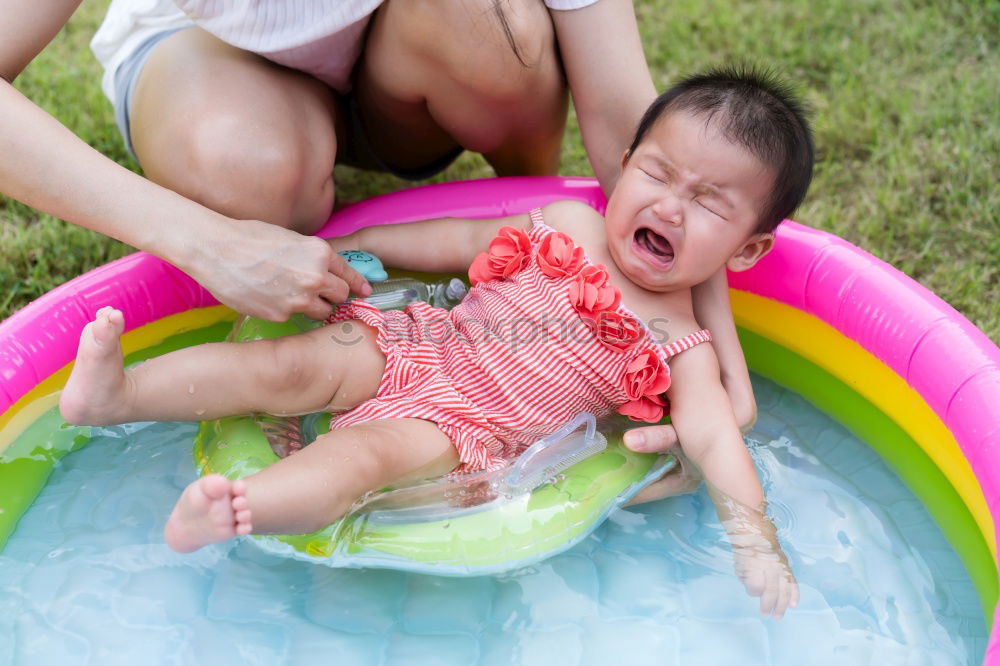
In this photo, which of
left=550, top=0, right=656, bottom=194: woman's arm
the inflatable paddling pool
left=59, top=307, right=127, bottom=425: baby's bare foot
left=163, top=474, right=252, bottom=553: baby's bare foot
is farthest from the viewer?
left=550, top=0, right=656, bottom=194: woman's arm

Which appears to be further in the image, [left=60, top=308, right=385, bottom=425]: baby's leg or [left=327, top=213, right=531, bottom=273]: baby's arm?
[left=327, top=213, right=531, bottom=273]: baby's arm

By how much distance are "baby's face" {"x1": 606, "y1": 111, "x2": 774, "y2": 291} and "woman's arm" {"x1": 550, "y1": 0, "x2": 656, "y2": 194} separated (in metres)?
0.18

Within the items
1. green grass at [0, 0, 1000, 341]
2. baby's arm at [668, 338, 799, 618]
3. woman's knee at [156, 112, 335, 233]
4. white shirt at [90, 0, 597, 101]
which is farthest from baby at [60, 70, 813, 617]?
green grass at [0, 0, 1000, 341]

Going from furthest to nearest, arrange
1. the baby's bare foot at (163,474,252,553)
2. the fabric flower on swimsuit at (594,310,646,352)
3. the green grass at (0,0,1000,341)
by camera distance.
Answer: the green grass at (0,0,1000,341) < the fabric flower on swimsuit at (594,310,646,352) < the baby's bare foot at (163,474,252,553)

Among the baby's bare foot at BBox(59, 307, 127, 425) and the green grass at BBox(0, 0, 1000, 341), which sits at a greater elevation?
the baby's bare foot at BBox(59, 307, 127, 425)

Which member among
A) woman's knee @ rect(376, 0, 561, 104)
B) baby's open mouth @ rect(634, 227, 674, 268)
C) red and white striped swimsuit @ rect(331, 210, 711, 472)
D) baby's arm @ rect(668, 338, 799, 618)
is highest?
woman's knee @ rect(376, 0, 561, 104)

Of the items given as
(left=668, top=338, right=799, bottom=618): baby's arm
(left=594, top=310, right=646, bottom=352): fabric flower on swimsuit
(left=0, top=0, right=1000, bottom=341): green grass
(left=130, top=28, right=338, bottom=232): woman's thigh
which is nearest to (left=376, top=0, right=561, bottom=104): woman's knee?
(left=130, top=28, right=338, bottom=232): woman's thigh

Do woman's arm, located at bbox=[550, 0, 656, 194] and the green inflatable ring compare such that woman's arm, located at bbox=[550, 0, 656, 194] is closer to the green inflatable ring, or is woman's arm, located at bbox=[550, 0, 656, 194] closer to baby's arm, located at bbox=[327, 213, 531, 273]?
baby's arm, located at bbox=[327, 213, 531, 273]

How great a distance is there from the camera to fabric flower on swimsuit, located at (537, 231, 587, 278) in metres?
1.59

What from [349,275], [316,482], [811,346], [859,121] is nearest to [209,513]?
[316,482]

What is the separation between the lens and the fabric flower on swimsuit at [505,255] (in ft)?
5.38

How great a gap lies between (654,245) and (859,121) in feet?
4.06

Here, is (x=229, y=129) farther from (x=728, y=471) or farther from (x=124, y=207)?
(x=728, y=471)

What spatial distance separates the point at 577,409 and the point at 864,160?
4.22 ft
